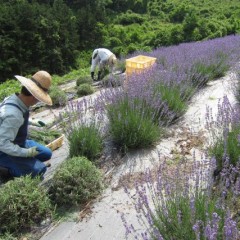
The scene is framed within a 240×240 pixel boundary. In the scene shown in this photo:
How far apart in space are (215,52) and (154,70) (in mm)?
2221

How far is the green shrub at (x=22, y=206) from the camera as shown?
2.60m

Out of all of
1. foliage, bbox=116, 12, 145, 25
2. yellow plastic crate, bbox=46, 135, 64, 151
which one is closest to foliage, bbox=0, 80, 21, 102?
yellow plastic crate, bbox=46, 135, 64, 151

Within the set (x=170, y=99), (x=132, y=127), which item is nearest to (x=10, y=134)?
(x=132, y=127)

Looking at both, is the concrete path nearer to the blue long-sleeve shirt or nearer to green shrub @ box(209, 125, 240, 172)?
green shrub @ box(209, 125, 240, 172)

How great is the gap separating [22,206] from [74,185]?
474 millimetres

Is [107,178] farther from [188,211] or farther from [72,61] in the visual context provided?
[72,61]

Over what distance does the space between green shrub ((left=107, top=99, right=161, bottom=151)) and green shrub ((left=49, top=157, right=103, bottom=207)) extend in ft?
2.40

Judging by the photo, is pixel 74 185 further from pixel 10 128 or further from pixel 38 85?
pixel 38 85

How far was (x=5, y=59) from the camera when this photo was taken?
15.5 metres

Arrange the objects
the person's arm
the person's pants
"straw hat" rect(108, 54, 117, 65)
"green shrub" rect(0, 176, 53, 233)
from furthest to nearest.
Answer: "straw hat" rect(108, 54, 117, 65) → the person's pants → the person's arm → "green shrub" rect(0, 176, 53, 233)

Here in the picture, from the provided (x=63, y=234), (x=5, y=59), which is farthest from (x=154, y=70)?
(x=5, y=59)

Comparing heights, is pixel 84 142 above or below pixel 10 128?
below

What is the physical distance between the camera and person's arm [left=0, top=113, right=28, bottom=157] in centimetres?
304

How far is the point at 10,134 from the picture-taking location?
3.07m
